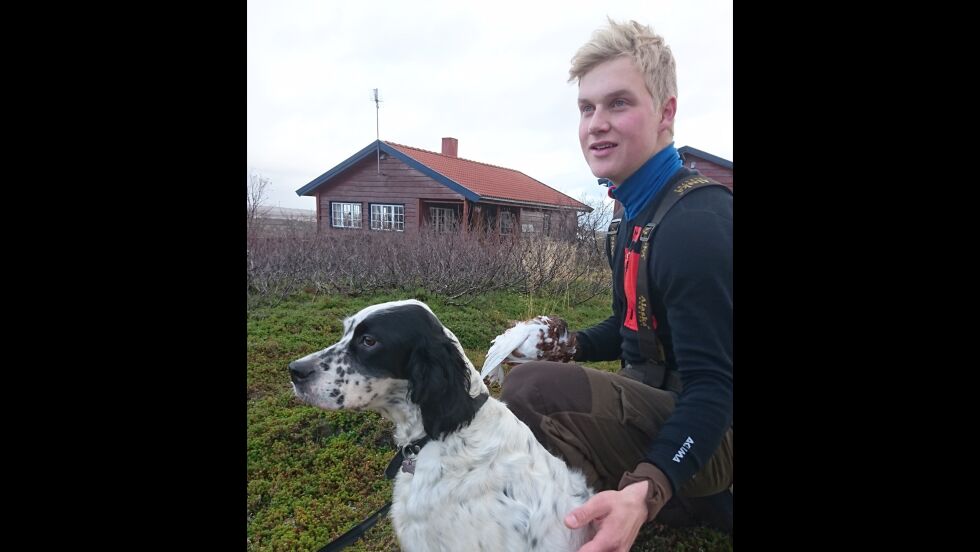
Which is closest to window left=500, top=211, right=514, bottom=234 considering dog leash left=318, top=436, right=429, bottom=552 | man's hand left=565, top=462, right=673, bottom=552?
dog leash left=318, top=436, right=429, bottom=552

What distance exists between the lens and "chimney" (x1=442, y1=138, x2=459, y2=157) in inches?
63.6

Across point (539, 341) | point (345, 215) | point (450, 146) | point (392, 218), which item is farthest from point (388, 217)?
point (539, 341)

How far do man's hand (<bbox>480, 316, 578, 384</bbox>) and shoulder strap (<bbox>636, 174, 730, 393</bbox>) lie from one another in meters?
0.32

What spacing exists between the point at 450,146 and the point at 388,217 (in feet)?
1.12

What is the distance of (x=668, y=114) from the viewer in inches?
56.3

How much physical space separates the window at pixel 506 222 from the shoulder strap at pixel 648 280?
49 centimetres

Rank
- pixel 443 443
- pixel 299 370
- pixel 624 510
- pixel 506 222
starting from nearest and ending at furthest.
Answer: pixel 624 510
pixel 299 370
pixel 443 443
pixel 506 222

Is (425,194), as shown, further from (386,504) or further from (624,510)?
(624,510)

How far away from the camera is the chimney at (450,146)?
1614 mm

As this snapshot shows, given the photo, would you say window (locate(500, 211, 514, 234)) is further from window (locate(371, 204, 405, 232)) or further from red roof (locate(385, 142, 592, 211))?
window (locate(371, 204, 405, 232))

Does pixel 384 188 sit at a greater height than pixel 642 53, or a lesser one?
lesser
